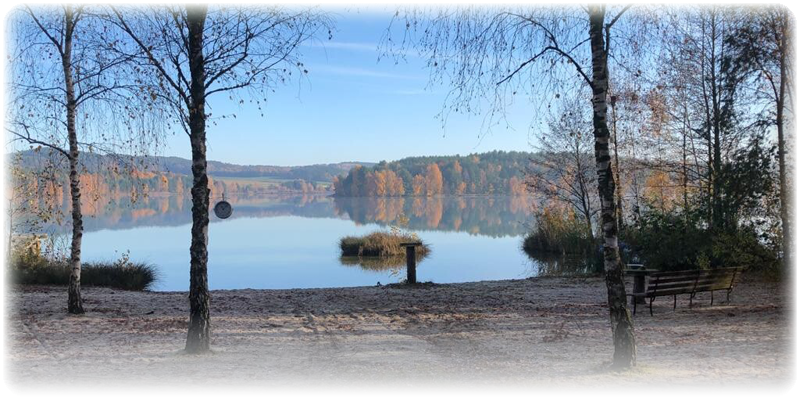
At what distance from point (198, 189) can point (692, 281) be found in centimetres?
702

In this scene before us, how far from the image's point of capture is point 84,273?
45.4 feet

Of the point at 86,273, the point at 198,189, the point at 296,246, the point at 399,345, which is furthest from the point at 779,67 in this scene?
the point at 296,246

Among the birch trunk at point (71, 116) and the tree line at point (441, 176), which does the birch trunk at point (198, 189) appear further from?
the tree line at point (441, 176)

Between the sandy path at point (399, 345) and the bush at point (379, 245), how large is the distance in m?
11.8

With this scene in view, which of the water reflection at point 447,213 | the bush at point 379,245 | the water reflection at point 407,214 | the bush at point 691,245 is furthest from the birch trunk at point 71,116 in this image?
the water reflection at point 447,213

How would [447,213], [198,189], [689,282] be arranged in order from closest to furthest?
[198,189], [689,282], [447,213]

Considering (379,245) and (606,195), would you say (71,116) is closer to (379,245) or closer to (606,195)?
(606,195)

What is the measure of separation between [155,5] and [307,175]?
28.4 m

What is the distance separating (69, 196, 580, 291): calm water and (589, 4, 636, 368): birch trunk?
257 inches

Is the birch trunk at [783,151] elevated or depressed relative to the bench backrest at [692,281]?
→ elevated

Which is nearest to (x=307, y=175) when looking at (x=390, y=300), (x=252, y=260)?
(x=252, y=260)

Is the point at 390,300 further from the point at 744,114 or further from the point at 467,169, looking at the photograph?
the point at 467,169

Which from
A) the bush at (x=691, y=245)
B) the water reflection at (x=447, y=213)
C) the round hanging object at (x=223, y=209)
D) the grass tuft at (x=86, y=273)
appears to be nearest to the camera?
the round hanging object at (x=223, y=209)

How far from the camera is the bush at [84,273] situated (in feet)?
42.8
